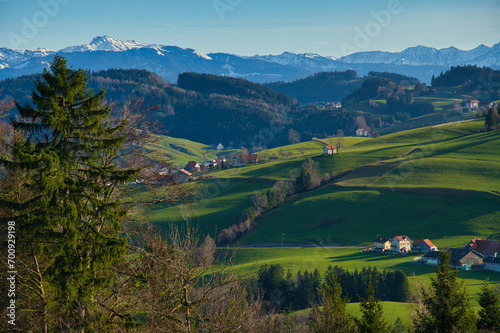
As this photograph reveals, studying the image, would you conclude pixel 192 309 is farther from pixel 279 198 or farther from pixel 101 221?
pixel 279 198

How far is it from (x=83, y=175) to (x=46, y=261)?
9.69 feet

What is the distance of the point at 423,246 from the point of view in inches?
2608

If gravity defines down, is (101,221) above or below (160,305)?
above

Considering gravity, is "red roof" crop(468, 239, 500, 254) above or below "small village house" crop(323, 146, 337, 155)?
below

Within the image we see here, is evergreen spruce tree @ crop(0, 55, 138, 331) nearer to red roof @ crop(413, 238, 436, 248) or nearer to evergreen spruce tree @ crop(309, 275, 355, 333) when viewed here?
evergreen spruce tree @ crop(309, 275, 355, 333)

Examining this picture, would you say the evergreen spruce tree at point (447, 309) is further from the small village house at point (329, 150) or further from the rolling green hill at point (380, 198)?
the small village house at point (329, 150)

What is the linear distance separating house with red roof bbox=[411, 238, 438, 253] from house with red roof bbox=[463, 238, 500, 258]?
465cm

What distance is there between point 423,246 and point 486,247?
842cm

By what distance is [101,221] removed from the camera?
1490 centimetres

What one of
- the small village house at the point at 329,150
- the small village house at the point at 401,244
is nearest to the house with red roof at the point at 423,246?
the small village house at the point at 401,244

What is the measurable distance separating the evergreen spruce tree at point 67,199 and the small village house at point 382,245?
5915 cm

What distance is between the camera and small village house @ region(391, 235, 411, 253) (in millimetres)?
67812

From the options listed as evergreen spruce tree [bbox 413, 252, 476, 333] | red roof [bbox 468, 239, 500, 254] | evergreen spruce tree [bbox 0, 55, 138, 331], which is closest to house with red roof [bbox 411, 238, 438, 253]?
red roof [bbox 468, 239, 500, 254]

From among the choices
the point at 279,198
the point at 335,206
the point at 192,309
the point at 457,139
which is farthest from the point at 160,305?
the point at 457,139
